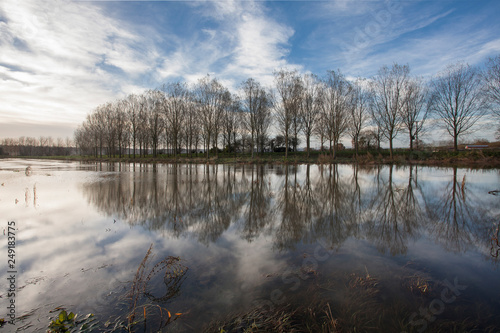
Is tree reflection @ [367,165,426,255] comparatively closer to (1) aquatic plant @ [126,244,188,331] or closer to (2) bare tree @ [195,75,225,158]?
(1) aquatic plant @ [126,244,188,331]

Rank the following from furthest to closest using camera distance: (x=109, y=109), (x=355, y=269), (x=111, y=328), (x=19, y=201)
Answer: (x=109, y=109) < (x=19, y=201) < (x=355, y=269) < (x=111, y=328)

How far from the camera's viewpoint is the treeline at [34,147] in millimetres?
96438

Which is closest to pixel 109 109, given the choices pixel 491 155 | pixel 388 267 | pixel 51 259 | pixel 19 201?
pixel 19 201

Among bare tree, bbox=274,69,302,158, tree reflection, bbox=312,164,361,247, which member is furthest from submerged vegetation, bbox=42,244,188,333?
bare tree, bbox=274,69,302,158

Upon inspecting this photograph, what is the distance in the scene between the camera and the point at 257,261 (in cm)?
427

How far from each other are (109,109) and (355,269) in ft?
205

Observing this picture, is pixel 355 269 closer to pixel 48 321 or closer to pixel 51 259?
pixel 48 321

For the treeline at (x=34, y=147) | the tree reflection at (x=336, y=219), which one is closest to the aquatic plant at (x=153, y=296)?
the tree reflection at (x=336, y=219)

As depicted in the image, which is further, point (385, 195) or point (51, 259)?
point (385, 195)

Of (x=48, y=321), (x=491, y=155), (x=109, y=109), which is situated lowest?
(x=48, y=321)

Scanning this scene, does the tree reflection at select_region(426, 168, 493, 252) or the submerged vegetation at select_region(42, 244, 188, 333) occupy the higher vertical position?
the tree reflection at select_region(426, 168, 493, 252)

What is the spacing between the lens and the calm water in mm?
2939

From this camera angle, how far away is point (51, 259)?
4.38m

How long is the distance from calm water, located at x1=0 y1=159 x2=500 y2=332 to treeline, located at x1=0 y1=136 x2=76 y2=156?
12134 centimetres
